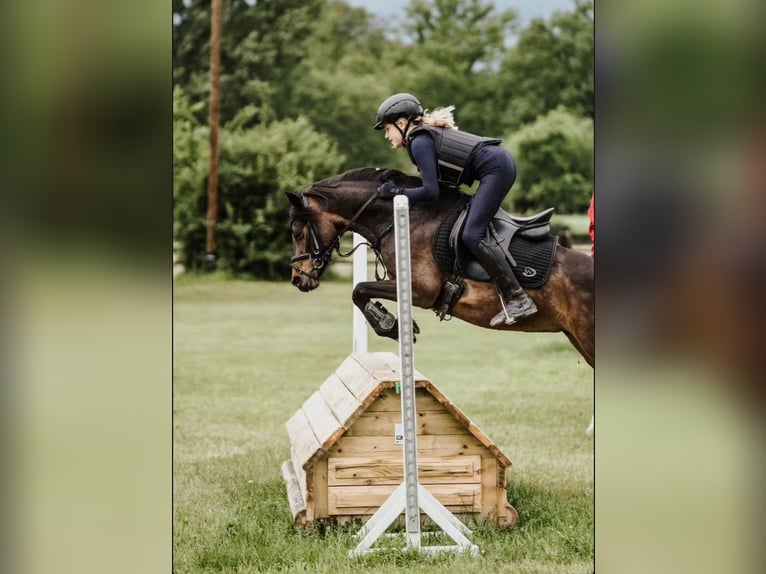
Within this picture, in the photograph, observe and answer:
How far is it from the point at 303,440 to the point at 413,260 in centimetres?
107

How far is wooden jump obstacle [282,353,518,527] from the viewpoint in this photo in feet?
14.1

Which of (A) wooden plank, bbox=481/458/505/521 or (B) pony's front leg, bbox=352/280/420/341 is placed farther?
(A) wooden plank, bbox=481/458/505/521

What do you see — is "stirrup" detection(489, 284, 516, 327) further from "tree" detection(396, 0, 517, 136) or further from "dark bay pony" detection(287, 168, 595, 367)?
"tree" detection(396, 0, 517, 136)

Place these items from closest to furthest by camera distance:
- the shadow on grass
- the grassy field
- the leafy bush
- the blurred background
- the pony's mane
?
the blurred background
the shadow on grass
the grassy field
the pony's mane
the leafy bush

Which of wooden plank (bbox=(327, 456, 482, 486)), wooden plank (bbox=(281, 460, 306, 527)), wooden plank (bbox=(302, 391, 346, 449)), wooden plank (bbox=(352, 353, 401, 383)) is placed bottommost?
wooden plank (bbox=(281, 460, 306, 527))

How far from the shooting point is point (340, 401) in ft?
15.4

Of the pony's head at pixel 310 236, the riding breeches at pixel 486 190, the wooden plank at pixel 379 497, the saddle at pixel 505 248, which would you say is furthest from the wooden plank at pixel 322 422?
the riding breeches at pixel 486 190

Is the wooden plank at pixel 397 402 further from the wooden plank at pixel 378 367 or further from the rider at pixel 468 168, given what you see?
the rider at pixel 468 168

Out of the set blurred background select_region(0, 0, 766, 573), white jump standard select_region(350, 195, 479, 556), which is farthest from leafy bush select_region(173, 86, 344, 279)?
blurred background select_region(0, 0, 766, 573)

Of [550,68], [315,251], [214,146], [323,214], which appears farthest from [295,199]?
[550,68]

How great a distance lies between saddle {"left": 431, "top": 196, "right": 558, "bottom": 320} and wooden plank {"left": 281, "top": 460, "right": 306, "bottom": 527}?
1.19 m

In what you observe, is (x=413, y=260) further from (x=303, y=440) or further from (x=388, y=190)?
(x=303, y=440)
